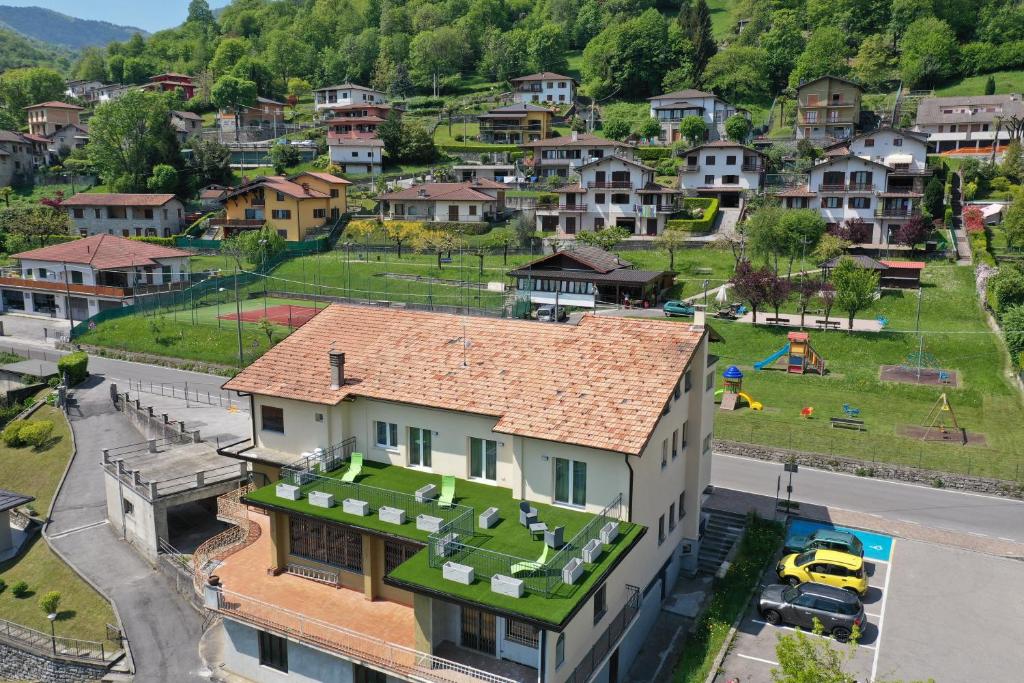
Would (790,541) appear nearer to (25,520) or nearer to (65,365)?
(25,520)

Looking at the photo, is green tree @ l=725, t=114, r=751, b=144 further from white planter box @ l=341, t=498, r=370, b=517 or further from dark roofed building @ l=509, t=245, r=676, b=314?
white planter box @ l=341, t=498, r=370, b=517

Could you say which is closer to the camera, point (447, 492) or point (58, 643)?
point (447, 492)

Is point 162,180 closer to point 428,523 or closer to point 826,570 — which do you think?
point 428,523

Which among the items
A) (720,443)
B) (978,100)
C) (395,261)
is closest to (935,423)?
(720,443)

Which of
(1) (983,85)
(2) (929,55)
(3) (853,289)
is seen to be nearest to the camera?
(3) (853,289)

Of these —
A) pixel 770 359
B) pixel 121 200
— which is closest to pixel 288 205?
pixel 121 200

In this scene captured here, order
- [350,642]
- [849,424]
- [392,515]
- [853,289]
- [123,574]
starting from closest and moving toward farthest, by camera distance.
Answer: [350,642], [392,515], [123,574], [849,424], [853,289]

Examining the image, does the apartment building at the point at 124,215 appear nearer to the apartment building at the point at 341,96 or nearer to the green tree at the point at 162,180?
the green tree at the point at 162,180
